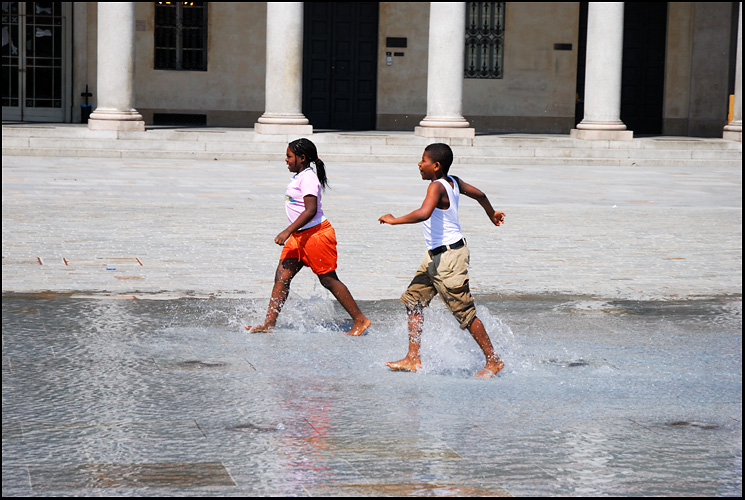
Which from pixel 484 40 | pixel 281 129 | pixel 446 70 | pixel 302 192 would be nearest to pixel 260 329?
pixel 302 192

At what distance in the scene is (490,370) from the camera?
668 centimetres

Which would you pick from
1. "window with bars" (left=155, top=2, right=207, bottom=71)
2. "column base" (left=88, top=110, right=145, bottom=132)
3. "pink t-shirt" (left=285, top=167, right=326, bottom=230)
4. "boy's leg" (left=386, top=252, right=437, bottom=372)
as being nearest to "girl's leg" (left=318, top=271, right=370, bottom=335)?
"pink t-shirt" (left=285, top=167, right=326, bottom=230)

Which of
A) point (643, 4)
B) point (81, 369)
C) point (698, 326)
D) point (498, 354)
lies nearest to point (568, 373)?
point (498, 354)

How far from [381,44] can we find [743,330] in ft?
75.6

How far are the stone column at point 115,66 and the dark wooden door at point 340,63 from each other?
6.72m

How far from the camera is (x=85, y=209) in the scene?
13984 millimetres

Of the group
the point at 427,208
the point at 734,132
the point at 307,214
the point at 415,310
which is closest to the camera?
the point at 427,208

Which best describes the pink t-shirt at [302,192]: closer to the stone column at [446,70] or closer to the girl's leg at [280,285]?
the girl's leg at [280,285]

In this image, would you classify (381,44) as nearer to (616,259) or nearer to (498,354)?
(616,259)

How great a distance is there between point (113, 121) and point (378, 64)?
854 cm

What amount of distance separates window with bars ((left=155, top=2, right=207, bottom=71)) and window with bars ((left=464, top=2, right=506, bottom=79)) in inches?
278

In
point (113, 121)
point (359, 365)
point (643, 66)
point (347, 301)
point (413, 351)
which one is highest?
point (643, 66)

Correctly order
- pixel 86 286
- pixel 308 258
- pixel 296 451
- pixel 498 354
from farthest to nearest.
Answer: pixel 86 286, pixel 308 258, pixel 498 354, pixel 296 451

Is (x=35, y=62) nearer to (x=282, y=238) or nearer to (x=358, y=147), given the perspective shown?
(x=358, y=147)
